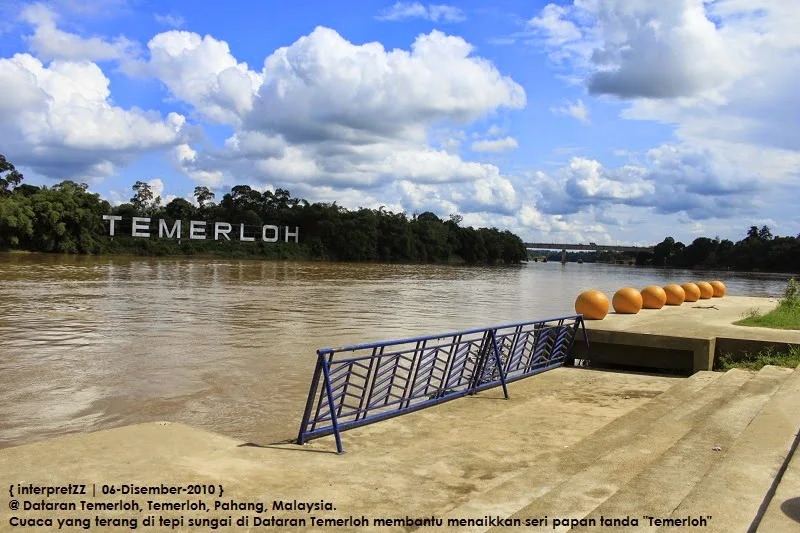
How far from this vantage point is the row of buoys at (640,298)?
15781mm

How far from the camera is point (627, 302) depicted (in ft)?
59.4

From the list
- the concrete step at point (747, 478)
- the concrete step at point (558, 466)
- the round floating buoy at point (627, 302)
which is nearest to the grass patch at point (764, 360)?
the concrete step at point (558, 466)

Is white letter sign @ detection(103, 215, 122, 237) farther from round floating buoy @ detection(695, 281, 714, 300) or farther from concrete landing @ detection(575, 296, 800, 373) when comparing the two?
concrete landing @ detection(575, 296, 800, 373)

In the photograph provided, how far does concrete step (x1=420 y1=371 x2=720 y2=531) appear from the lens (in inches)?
198

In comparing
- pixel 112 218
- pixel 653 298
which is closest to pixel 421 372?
pixel 653 298

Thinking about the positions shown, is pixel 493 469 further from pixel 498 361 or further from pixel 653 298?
pixel 653 298

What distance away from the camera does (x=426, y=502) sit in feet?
17.6

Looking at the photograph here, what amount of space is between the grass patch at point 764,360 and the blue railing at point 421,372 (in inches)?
106

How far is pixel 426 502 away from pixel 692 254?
16419 cm

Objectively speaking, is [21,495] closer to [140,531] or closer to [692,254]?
[140,531]

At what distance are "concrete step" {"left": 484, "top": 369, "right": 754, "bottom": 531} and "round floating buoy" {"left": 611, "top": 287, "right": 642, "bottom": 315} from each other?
30.4 ft

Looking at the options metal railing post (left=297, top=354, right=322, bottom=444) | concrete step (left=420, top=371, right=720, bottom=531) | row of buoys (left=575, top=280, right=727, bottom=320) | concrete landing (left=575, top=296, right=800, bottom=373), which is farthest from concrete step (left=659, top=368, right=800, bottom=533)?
row of buoys (left=575, top=280, right=727, bottom=320)

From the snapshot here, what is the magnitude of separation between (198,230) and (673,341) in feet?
324

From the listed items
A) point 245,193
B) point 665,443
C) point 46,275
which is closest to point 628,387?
point 665,443
